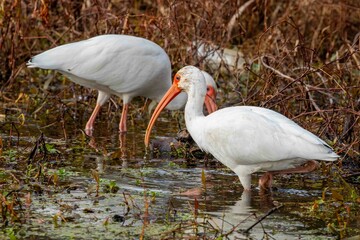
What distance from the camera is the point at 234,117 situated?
292 inches

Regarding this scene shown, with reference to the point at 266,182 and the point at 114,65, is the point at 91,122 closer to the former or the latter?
the point at 114,65

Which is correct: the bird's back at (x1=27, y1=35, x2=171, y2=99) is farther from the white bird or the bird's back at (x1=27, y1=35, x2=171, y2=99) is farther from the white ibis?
the white ibis

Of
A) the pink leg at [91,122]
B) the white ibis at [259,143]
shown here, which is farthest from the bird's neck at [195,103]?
the pink leg at [91,122]

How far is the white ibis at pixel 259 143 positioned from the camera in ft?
23.2

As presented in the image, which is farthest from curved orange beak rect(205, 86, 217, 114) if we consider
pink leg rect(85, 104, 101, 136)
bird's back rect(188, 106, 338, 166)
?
bird's back rect(188, 106, 338, 166)

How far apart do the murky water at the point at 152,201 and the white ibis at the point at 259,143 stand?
23cm

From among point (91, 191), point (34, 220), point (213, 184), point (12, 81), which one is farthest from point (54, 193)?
point (12, 81)

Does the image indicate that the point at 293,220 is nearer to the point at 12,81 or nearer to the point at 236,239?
the point at 236,239

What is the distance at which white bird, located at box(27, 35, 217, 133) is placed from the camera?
10109 mm

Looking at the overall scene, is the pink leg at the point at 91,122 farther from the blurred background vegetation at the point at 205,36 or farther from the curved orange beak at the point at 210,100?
the curved orange beak at the point at 210,100

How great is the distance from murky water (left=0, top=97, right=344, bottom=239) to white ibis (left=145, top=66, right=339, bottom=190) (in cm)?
23

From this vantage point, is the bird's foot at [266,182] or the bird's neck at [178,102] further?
the bird's neck at [178,102]

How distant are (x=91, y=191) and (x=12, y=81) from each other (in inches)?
196

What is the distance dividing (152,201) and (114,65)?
3840mm
